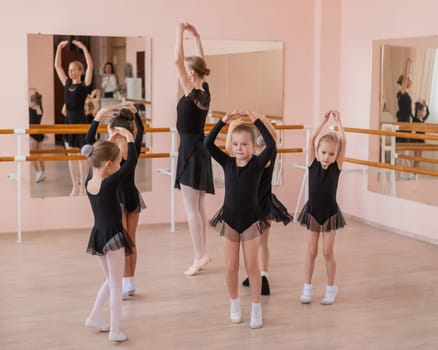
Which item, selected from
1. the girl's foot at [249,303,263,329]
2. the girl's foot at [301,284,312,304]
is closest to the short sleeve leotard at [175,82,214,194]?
the girl's foot at [301,284,312,304]

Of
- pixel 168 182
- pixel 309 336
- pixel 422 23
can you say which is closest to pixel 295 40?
pixel 422 23

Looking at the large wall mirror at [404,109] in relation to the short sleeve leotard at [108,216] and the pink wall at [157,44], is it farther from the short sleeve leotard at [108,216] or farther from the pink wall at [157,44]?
the short sleeve leotard at [108,216]

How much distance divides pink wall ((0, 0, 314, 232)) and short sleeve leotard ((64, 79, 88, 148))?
0.37 m

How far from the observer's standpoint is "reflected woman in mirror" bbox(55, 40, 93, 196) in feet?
21.0

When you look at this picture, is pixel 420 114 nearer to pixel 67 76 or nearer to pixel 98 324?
pixel 67 76

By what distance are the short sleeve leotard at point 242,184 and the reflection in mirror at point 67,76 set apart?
9.42 feet

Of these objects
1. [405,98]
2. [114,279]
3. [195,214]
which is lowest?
[114,279]

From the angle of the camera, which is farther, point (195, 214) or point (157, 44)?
point (157, 44)

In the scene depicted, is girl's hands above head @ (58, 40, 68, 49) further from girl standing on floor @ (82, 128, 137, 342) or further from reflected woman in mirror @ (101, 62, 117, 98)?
girl standing on floor @ (82, 128, 137, 342)

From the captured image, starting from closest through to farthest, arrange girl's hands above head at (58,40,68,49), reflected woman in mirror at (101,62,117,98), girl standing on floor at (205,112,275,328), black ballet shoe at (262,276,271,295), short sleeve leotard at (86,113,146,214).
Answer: girl standing on floor at (205,112,275,328) < short sleeve leotard at (86,113,146,214) < black ballet shoe at (262,276,271,295) < girl's hands above head at (58,40,68,49) < reflected woman in mirror at (101,62,117,98)

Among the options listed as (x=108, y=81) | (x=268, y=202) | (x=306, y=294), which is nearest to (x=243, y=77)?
(x=108, y=81)

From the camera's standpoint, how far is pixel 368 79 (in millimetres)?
6996

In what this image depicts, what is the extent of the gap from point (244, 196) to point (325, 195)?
0.68m

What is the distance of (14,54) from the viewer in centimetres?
628
